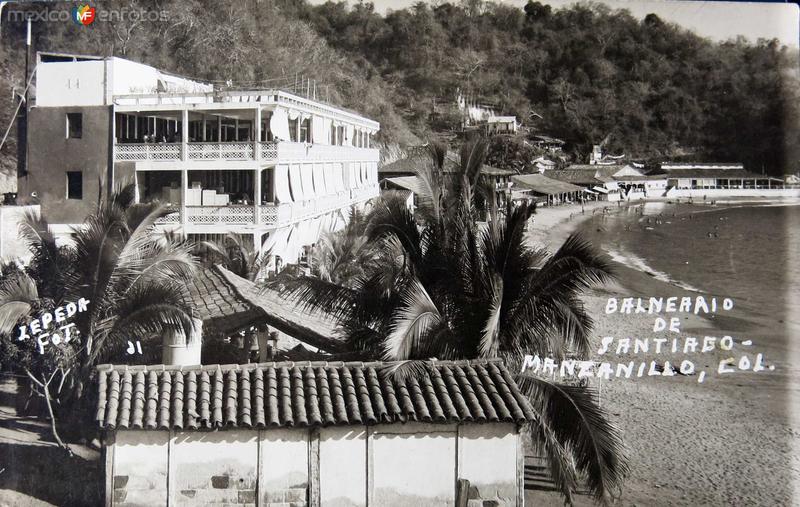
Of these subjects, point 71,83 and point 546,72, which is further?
point 546,72

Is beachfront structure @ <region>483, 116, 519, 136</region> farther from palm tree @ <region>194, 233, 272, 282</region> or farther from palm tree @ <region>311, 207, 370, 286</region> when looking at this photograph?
palm tree @ <region>194, 233, 272, 282</region>

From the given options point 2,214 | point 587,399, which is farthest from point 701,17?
point 2,214

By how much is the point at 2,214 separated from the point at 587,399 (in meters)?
9.75

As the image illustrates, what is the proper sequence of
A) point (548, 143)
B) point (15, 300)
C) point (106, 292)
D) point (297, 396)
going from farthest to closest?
point (548, 143), point (106, 292), point (15, 300), point (297, 396)

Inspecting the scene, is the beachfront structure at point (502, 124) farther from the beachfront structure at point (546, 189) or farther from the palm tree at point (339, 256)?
the palm tree at point (339, 256)

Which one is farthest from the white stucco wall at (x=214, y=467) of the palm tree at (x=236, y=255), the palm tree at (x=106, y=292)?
the palm tree at (x=236, y=255)

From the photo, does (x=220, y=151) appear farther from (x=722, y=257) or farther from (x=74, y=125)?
(x=722, y=257)

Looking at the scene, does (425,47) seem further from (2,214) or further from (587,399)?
(587,399)

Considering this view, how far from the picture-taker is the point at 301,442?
6.72m

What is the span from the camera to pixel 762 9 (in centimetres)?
1031

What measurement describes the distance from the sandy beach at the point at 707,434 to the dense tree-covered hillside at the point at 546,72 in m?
25.8

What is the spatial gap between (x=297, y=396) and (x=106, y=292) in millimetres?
2992

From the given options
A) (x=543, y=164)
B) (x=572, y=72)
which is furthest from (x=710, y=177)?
(x=543, y=164)

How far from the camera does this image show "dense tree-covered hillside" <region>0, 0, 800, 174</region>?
149 ft
